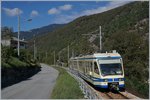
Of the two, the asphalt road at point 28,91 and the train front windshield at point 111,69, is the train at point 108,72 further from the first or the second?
the asphalt road at point 28,91

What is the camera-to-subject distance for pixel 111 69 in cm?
2623

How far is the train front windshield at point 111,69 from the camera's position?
26.1 m

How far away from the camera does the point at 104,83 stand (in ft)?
84.2

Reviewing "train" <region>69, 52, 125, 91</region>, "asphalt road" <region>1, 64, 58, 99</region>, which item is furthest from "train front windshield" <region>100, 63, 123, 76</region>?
"asphalt road" <region>1, 64, 58, 99</region>

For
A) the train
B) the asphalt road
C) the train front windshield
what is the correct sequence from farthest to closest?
the train front windshield → the train → the asphalt road

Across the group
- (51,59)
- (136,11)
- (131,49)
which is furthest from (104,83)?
(51,59)

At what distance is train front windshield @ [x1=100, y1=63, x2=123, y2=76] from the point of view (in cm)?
2609

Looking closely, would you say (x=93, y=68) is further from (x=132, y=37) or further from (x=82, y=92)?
(x=132, y=37)

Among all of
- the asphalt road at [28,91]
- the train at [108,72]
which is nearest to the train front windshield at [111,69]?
the train at [108,72]

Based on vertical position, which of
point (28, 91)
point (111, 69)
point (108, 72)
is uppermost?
point (111, 69)

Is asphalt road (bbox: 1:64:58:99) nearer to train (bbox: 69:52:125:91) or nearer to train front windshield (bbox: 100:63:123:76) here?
train (bbox: 69:52:125:91)

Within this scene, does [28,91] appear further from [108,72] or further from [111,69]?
[111,69]

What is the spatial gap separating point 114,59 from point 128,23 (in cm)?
8913

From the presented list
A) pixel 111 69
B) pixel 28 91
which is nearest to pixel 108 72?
pixel 111 69
